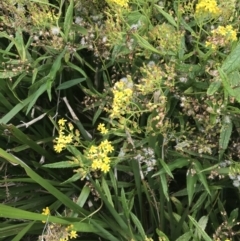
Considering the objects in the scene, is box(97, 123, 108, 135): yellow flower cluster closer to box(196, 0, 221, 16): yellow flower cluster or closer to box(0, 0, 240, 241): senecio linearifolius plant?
box(0, 0, 240, 241): senecio linearifolius plant

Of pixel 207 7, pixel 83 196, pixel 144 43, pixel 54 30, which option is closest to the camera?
pixel 207 7

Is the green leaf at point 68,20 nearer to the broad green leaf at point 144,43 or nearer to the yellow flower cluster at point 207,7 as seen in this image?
the broad green leaf at point 144,43

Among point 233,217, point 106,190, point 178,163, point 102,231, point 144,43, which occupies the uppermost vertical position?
point 144,43

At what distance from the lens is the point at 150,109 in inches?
47.8

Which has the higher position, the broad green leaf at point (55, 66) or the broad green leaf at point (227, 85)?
the broad green leaf at point (227, 85)

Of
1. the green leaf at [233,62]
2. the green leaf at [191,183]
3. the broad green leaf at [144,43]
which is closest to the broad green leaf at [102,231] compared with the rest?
the green leaf at [191,183]

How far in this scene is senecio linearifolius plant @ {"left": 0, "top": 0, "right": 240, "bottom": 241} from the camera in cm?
127

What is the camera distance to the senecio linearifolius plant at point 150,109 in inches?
50.0

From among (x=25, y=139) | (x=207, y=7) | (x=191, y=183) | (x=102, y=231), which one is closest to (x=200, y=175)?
(x=191, y=183)

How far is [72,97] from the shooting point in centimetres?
176

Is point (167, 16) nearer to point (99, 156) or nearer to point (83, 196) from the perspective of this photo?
point (99, 156)

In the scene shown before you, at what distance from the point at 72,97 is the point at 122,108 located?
1.85ft

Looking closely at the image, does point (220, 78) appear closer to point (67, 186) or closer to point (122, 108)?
point (122, 108)

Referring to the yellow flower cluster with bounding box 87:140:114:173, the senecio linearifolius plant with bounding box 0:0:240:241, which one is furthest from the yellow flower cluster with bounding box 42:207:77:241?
the yellow flower cluster with bounding box 87:140:114:173
